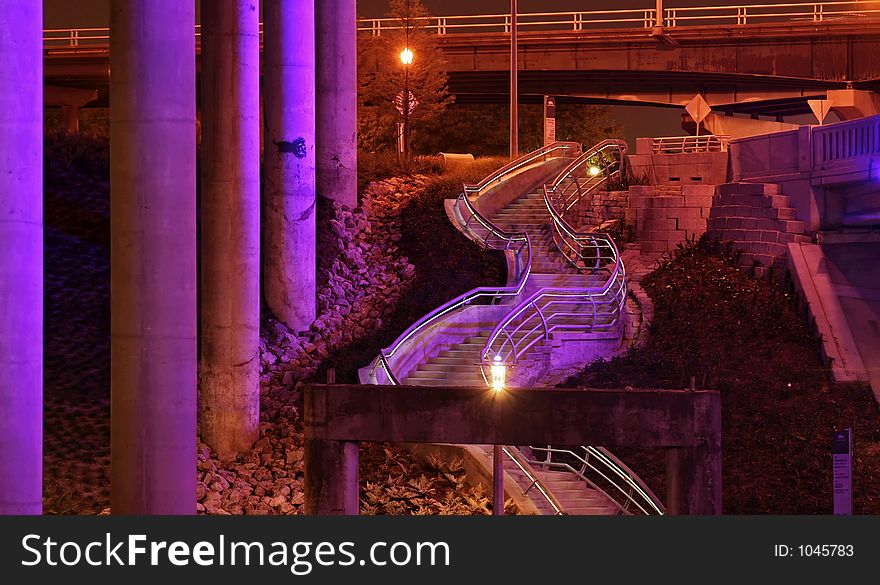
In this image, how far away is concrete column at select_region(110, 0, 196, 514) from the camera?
17.0 m

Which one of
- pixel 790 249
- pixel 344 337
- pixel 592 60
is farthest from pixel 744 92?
pixel 344 337

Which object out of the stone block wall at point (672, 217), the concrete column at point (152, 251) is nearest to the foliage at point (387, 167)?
the stone block wall at point (672, 217)

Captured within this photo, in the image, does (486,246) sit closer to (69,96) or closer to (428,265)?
(428,265)

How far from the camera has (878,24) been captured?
55.2m

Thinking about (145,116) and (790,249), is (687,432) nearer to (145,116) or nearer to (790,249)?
(145,116)

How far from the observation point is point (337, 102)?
31188 millimetres

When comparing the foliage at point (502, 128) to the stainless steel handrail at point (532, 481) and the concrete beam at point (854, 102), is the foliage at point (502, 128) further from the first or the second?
the stainless steel handrail at point (532, 481)

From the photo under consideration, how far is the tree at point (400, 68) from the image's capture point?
158 ft

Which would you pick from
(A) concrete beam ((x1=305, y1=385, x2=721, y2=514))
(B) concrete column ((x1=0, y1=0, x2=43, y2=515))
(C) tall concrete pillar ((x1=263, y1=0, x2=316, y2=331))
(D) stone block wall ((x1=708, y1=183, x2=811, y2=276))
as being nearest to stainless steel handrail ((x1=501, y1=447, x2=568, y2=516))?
(A) concrete beam ((x1=305, y1=385, x2=721, y2=514))

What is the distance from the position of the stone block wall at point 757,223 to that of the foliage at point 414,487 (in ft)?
35.9

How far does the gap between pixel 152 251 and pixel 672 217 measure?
16.7 metres

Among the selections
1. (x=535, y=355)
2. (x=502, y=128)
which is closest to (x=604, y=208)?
(x=535, y=355)

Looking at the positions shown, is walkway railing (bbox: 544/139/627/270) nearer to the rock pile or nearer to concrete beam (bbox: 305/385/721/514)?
the rock pile

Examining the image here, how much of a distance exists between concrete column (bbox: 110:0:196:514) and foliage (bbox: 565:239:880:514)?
8.44m
